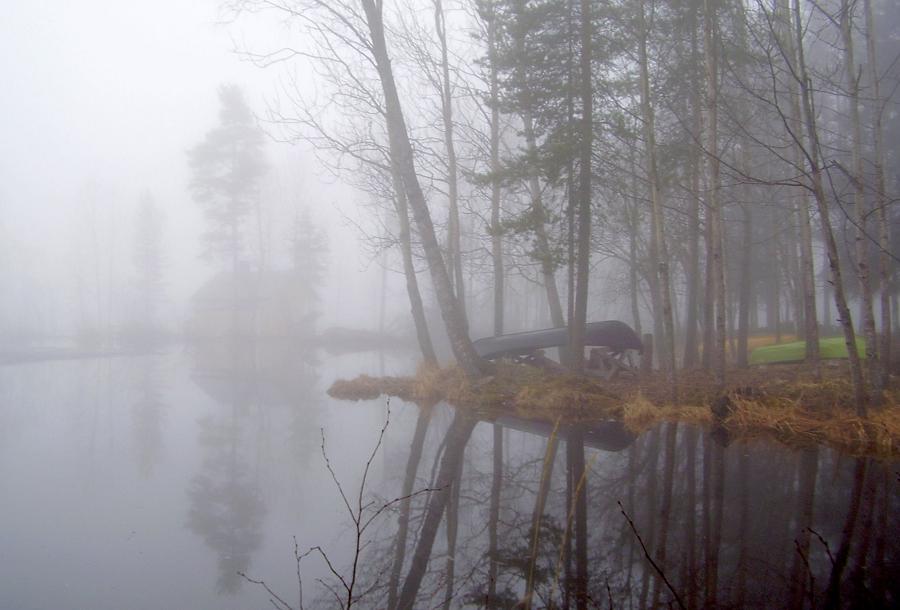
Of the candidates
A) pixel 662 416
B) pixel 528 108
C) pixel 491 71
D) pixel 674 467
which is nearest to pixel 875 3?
pixel 491 71

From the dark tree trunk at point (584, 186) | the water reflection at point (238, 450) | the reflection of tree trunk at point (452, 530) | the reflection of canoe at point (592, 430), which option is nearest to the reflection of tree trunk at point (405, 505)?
the reflection of tree trunk at point (452, 530)

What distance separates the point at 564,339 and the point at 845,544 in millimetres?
9690

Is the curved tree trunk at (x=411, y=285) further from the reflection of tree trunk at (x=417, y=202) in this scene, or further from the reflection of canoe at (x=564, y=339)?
the reflection of tree trunk at (x=417, y=202)

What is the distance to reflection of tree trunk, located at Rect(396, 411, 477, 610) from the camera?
3521mm

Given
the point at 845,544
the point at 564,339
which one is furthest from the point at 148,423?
the point at 845,544

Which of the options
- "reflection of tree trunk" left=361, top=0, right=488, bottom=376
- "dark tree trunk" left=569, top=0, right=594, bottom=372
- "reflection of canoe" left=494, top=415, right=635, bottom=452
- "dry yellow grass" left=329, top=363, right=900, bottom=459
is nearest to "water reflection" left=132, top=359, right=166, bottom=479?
"dry yellow grass" left=329, top=363, right=900, bottom=459

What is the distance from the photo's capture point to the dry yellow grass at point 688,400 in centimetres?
732

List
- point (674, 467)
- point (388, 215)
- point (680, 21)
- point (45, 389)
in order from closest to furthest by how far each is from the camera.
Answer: point (674, 467) < point (680, 21) < point (45, 389) < point (388, 215)

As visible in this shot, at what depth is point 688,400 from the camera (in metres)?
9.30

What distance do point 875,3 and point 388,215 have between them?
2580 centimetres

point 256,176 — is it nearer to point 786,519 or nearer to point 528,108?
point 528,108

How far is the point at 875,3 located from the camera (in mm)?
23469

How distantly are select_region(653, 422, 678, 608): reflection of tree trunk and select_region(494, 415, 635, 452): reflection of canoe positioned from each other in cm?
52

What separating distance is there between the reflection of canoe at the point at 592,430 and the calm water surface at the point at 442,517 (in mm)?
72
